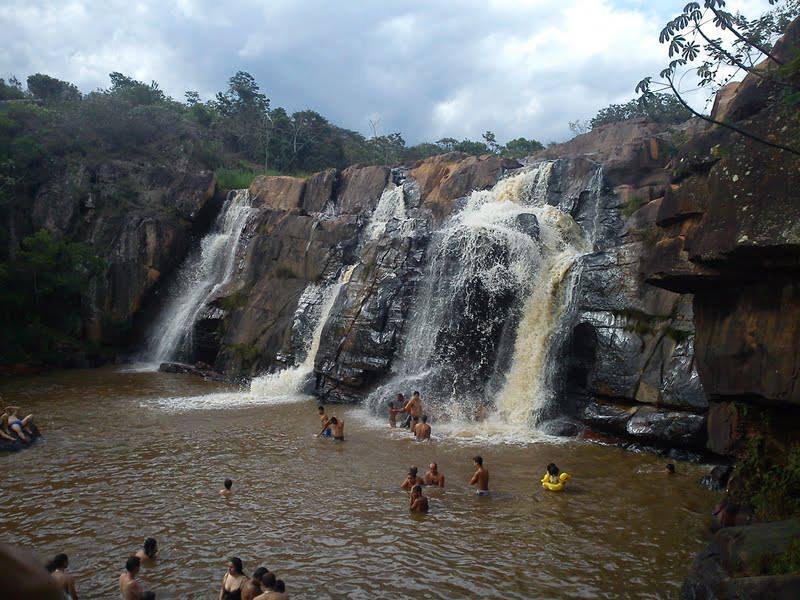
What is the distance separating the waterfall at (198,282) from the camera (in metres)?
27.1

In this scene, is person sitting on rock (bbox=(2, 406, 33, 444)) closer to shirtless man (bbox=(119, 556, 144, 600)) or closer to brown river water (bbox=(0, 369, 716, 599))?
brown river water (bbox=(0, 369, 716, 599))

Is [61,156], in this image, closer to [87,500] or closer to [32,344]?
[32,344]

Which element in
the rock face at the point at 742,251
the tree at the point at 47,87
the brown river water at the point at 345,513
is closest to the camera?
the rock face at the point at 742,251

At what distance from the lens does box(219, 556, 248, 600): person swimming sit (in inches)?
273

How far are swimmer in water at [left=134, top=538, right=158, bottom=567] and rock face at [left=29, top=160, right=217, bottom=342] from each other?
22.3 meters

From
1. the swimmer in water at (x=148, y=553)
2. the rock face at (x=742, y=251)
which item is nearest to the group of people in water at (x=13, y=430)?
the swimmer in water at (x=148, y=553)

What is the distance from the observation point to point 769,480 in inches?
329

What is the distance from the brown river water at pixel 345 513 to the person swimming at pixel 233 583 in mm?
451

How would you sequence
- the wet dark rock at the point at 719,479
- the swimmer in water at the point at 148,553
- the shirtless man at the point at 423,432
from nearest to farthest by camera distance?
the swimmer in water at the point at 148,553 < the wet dark rock at the point at 719,479 < the shirtless man at the point at 423,432

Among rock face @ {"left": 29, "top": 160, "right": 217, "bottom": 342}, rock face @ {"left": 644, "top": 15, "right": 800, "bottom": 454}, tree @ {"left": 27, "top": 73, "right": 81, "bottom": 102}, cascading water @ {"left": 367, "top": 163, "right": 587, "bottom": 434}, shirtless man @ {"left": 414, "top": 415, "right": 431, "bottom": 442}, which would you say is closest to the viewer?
rock face @ {"left": 644, "top": 15, "right": 800, "bottom": 454}

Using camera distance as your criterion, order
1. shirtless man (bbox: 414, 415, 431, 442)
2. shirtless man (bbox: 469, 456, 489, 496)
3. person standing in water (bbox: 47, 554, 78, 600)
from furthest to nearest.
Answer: shirtless man (bbox: 414, 415, 431, 442) < shirtless man (bbox: 469, 456, 489, 496) < person standing in water (bbox: 47, 554, 78, 600)

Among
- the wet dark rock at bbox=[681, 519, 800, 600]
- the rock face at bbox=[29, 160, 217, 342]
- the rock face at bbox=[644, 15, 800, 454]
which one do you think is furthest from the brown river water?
the rock face at bbox=[29, 160, 217, 342]

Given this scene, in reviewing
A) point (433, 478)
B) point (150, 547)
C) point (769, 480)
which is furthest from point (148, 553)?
point (769, 480)

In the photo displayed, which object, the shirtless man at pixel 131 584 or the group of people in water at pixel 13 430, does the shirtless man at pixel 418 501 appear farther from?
the group of people in water at pixel 13 430
